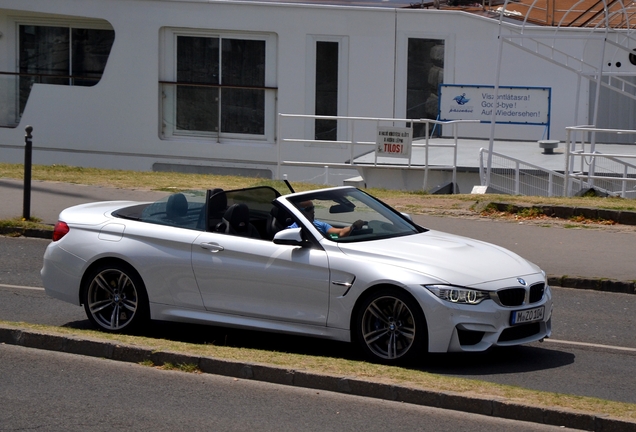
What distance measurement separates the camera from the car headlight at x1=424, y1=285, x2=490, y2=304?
6.91 meters

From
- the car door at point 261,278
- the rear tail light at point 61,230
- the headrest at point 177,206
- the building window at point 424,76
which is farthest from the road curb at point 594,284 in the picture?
the building window at point 424,76

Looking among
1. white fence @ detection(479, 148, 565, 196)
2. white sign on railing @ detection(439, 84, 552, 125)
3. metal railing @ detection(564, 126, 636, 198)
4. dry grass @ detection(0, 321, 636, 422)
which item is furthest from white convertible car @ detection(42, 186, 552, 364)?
white sign on railing @ detection(439, 84, 552, 125)

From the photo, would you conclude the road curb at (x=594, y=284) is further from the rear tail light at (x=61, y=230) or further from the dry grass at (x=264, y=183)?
the rear tail light at (x=61, y=230)

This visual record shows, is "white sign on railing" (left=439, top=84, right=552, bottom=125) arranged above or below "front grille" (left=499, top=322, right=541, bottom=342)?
above

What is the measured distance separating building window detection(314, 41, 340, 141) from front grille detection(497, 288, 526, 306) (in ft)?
56.5

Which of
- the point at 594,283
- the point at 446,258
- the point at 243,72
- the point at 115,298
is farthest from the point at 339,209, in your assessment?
the point at 243,72

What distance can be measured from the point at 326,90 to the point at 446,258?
686 inches

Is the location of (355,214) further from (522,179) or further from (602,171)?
(602,171)

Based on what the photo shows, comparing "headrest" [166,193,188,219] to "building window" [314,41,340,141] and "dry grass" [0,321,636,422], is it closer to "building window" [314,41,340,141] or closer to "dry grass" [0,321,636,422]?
"dry grass" [0,321,636,422]

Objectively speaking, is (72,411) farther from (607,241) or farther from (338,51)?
(338,51)

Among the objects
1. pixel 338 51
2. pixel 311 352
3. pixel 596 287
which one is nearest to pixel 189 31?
pixel 338 51

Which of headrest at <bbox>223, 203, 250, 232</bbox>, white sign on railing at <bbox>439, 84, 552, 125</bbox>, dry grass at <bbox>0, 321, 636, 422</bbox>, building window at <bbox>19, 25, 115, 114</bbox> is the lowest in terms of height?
dry grass at <bbox>0, 321, 636, 422</bbox>

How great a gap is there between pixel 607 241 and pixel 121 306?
24.1 ft

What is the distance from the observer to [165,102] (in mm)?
25375
